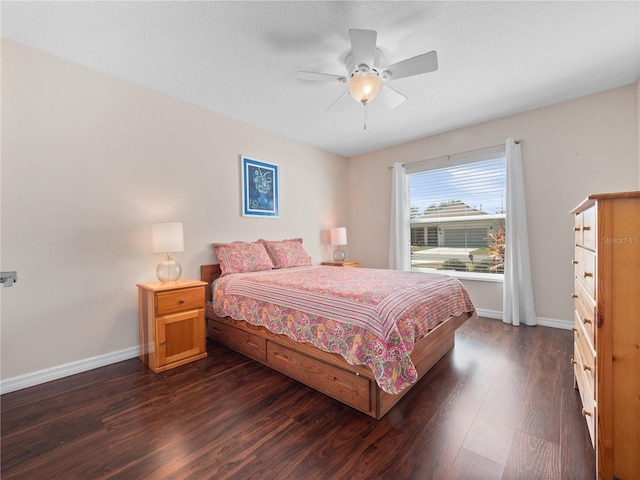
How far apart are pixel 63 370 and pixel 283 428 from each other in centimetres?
195

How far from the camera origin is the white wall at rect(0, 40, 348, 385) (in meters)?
2.01

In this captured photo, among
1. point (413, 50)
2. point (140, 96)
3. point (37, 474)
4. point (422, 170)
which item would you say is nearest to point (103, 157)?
point (140, 96)

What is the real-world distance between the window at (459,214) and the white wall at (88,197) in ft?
9.59

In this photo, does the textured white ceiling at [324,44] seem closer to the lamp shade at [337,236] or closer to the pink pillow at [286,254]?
the pink pillow at [286,254]

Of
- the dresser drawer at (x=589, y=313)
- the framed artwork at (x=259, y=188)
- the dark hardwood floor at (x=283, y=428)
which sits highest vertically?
the framed artwork at (x=259, y=188)

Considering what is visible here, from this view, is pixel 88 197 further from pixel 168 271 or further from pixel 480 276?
pixel 480 276

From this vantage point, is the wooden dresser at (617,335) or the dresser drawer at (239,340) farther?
the dresser drawer at (239,340)

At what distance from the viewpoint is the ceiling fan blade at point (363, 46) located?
171cm

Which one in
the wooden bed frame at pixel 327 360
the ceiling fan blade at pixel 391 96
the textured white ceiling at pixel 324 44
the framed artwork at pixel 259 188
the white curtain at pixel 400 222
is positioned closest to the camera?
the wooden bed frame at pixel 327 360

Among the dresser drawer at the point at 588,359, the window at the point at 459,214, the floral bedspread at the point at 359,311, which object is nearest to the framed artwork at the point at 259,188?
the floral bedspread at the point at 359,311

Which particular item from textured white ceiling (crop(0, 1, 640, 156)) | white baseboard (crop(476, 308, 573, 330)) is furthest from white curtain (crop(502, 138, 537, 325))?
textured white ceiling (crop(0, 1, 640, 156))

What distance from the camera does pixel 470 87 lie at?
2.74m

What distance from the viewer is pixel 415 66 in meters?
2.01

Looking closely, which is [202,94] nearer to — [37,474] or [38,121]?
[38,121]
